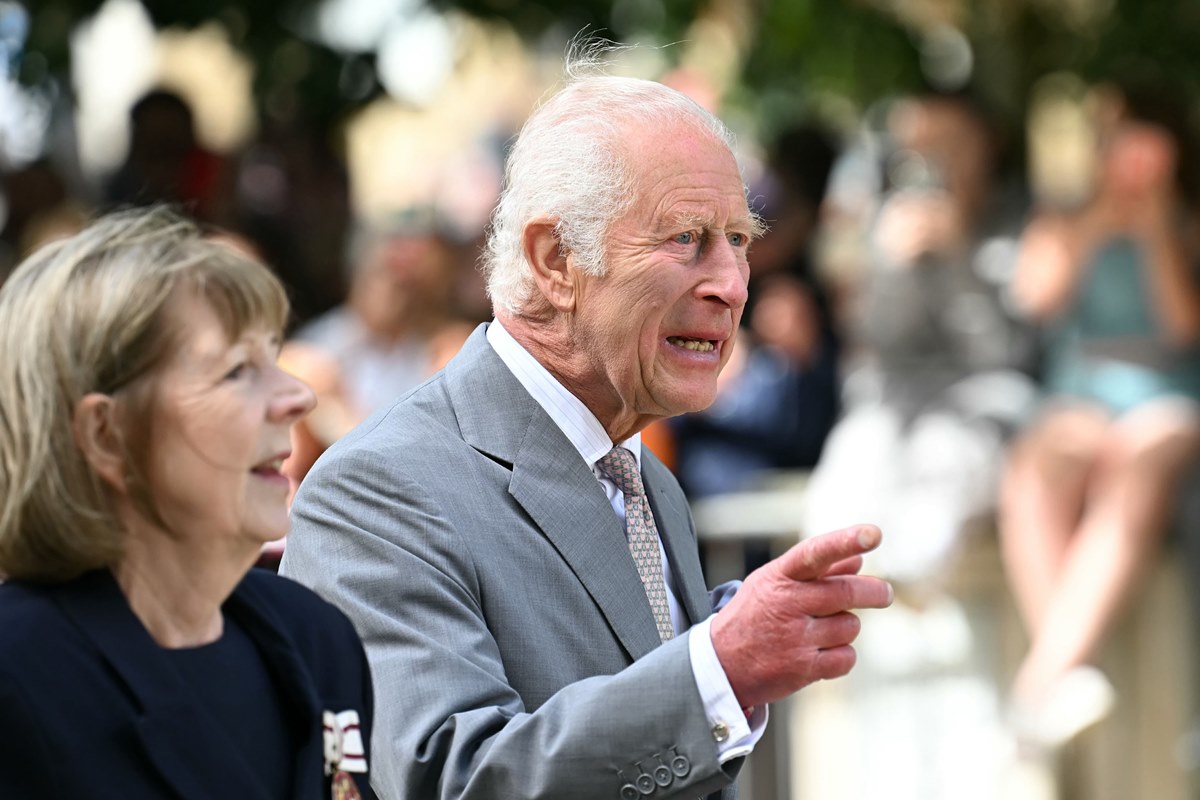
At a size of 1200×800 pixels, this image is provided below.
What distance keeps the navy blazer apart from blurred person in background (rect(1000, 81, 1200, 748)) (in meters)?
4.74

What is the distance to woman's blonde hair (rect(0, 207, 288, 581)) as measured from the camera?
2.60 meters

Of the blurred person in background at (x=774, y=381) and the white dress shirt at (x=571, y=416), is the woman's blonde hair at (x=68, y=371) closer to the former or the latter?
the white dress shirt at (x=571, y=416)

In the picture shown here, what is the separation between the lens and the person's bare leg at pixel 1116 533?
692 cm

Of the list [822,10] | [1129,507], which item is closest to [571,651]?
[1129,507]

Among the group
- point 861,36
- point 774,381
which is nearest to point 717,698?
point 774,381

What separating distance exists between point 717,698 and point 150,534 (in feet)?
2.71

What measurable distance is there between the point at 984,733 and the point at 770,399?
5.27 ft

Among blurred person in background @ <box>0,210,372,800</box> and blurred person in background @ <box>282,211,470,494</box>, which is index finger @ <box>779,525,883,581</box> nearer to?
blurred person in background @ <box>0,210,372,800</box>

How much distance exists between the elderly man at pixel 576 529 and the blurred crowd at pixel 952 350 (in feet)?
9.92

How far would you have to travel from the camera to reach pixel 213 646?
2.75 meters

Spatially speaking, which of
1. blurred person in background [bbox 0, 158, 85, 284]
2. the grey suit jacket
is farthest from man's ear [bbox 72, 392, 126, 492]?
blurred person in background [bbox 0, 158, 85, 284]

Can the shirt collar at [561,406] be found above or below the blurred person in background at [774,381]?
above

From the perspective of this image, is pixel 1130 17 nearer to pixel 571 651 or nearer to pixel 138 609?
pixel 571 651

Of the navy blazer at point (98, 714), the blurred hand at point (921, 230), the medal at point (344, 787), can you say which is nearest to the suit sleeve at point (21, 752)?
the navy blazer at point (98, 714)
